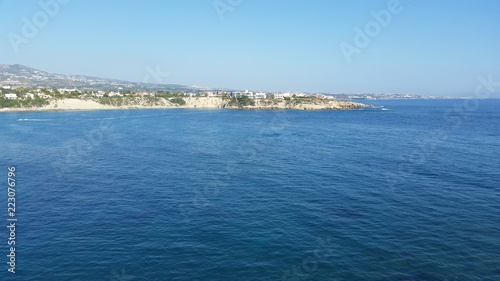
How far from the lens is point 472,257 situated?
31.1 metres

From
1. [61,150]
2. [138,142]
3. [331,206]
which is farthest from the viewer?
[138,142]

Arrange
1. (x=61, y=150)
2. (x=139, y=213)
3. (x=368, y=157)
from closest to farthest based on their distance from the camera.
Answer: (x=139, y=213), (x=368, y=157), (x=61, y=150)

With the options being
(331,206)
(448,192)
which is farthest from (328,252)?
(448,192)

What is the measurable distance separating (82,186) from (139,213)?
1535 cm

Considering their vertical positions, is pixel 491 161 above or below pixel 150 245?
above

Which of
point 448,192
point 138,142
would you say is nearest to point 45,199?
point 138,142

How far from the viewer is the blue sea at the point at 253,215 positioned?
2941 cm

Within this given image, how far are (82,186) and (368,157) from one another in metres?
53.7

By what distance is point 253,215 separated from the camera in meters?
40.1

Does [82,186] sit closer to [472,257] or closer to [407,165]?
[472,257]

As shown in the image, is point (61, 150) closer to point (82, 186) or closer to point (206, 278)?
point (82, 186)

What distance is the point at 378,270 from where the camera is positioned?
95.0 ft

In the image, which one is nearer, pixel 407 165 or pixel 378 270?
pixel 378 270

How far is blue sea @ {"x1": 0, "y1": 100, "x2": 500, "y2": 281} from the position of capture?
2941 centimetres
